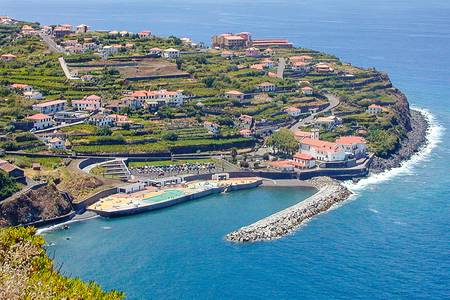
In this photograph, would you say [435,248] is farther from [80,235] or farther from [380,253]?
[80,235]

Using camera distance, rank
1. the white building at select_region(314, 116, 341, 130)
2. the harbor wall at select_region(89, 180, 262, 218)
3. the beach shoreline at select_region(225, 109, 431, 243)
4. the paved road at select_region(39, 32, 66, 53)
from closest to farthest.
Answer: the beach shoreline at select_region(225, 109, 431, 243)
the harbor wall at select_region(89, 180, 262, 218)
the white building at select_region(314, 116, 341, 130)
the paved road at select_region(39, 32, 66, 53)

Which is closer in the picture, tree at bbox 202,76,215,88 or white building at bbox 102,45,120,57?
tree at bbox 202,76,215,88

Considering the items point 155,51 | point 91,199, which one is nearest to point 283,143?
point 91,199

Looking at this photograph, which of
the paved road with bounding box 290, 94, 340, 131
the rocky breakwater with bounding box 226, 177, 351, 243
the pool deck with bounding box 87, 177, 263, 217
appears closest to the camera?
the rocky breakwater with bounding box 226, 177, 351, 243

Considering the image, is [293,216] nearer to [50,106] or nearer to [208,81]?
[50,106]

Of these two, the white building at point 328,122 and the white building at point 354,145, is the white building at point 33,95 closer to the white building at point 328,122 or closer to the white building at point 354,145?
the white building at point 328,122

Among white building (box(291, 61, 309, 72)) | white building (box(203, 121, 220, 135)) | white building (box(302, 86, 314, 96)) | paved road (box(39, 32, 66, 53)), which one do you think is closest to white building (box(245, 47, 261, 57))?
white building (box(291, 61, 309, 72))

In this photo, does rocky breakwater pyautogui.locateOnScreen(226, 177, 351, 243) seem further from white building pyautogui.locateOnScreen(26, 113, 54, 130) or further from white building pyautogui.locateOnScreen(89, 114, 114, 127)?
white building pyautogui.locateOnScreen(26, 113, 54, 130)
